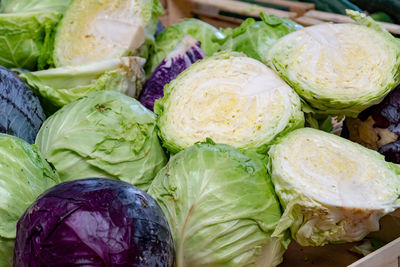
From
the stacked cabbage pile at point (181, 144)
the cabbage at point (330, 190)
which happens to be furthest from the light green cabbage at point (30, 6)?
the cabbage at point (330, 190)

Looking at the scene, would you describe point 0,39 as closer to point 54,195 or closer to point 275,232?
point 54,195

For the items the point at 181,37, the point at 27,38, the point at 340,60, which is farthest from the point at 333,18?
the point at 27,38

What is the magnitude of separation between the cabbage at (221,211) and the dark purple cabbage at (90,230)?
0.15m

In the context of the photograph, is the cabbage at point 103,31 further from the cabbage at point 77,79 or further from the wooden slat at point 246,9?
the wooden slat at point 246,9

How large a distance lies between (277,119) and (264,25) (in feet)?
2.34

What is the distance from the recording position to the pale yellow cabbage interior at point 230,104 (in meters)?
1.56

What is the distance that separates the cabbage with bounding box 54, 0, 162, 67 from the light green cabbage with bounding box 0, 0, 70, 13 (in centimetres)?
18

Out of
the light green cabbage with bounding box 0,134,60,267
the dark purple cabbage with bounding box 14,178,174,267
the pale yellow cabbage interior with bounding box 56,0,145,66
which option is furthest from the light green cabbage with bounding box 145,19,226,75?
the dark purple cabbage with bounding box 14,178,174,267

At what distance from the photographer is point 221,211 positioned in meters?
1.34

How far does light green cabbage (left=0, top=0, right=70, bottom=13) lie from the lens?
225 centimetres

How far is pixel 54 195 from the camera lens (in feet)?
3.87

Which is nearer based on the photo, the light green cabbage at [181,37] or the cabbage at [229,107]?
the cabbage at [229,107]

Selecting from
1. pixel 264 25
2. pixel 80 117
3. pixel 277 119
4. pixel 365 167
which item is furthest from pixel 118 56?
pixel 365 167

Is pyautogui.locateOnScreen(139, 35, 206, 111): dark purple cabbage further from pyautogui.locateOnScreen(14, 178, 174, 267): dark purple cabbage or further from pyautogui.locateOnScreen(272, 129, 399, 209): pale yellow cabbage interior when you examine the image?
pyautogui.locateOnScreen(14, 178, 174, 267): dark purple cabbage
